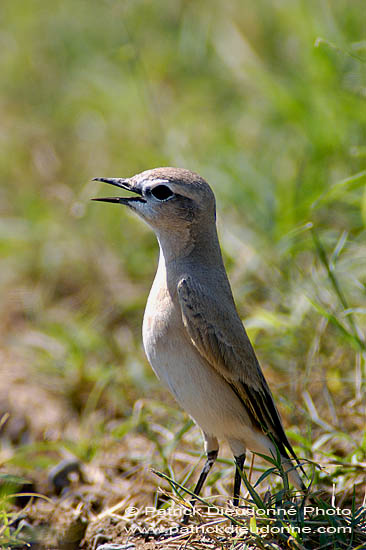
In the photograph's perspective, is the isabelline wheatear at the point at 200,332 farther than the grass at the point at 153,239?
No

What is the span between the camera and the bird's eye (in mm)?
4012

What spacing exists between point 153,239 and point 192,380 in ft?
9.87

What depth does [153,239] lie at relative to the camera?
6.65m

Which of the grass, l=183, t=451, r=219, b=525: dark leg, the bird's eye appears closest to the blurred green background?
the grass

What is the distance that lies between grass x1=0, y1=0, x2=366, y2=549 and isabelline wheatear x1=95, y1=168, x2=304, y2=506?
15.1 inches

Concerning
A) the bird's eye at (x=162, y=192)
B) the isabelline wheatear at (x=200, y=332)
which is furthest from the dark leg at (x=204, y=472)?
the bird's eye at (x=162, y=192)

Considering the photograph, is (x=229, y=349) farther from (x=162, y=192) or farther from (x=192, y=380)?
(x=162, y=192)

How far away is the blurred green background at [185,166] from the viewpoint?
5004 millimetres

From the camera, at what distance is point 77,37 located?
372 inches

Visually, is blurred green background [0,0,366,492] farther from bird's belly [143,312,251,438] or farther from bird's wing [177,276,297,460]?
bird's belly [143,312,251,438]

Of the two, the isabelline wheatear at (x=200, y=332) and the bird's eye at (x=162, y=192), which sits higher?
the bird's eye at (x=162, y=192)

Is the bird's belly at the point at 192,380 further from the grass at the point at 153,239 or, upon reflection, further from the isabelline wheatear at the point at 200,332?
the grass at the point at 153,239

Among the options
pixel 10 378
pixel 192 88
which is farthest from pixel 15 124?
pixel 10 378

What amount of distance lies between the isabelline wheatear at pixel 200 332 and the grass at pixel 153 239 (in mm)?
382
